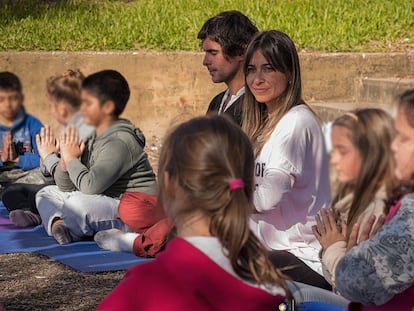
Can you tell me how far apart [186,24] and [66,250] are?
5.04 m

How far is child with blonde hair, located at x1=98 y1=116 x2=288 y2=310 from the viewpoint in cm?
212

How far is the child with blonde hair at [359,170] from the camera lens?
9.66ft

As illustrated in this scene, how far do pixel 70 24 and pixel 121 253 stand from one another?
218 inches

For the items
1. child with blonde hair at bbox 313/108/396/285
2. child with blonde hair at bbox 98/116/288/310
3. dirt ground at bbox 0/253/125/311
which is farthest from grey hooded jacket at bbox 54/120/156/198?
child with blonde hair at bbox 98/116/288/310

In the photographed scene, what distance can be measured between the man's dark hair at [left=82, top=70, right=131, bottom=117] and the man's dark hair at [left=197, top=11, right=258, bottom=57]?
0.94 m

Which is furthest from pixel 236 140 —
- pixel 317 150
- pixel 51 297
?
pixel 51 297

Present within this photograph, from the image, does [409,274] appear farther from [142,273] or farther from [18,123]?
[18,123]

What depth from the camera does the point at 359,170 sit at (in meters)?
3.04

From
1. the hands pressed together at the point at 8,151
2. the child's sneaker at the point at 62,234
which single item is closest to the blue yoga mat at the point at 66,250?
the child's sneaker at the point at 62,234

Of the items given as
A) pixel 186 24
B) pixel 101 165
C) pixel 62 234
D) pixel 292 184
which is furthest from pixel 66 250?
pixel 186 24

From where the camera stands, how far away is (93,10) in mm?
11312

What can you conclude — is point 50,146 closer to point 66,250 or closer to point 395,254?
point 66,250

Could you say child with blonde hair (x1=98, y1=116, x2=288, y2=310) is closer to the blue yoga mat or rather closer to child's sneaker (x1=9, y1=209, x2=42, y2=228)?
the blue yoga mat

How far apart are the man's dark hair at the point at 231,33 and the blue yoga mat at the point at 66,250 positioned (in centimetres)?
136
